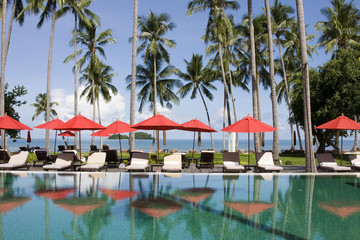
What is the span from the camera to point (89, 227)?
526 cm

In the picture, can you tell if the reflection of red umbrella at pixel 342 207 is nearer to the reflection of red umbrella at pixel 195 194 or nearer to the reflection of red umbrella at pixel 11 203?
the reflection of red umbrella at pixel 195 194

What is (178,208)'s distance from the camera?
659 cm

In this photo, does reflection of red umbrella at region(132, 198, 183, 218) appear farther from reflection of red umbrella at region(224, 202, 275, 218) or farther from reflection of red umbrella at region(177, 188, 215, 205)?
reflection of red umbrella at region(224, 202, 275, 218)

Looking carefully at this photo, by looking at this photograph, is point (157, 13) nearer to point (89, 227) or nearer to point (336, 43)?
point (336, 43)

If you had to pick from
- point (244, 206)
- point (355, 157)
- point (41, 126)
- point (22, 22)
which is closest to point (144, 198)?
point (244, 206)

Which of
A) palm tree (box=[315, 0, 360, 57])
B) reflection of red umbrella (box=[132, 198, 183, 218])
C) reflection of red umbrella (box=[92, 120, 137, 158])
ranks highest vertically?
palm tree (box=[315, 0, 360, 57])

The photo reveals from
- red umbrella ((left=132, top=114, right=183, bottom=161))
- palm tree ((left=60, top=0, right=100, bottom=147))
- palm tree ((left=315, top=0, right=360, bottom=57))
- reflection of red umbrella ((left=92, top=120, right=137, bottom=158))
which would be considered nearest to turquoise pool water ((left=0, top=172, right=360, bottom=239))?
red umbrella ((left=132, top=114, right=183, bottom=161))

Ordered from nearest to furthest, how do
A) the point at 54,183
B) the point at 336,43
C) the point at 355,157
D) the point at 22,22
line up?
the point at 54,183 → the point at 355,157 → the point at 22,22 → the point at 336,43

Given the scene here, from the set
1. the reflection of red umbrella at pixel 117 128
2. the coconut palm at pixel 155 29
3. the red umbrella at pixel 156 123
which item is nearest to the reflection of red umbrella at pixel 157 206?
the red umbrella at pixel 156 123

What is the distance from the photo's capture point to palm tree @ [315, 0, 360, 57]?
89.7 feet

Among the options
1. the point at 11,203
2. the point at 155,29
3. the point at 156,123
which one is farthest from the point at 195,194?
the point at 155,29

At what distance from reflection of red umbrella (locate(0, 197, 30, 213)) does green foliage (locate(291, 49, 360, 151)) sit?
830 inches

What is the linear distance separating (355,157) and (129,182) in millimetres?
9739

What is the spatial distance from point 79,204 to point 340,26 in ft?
93.3
